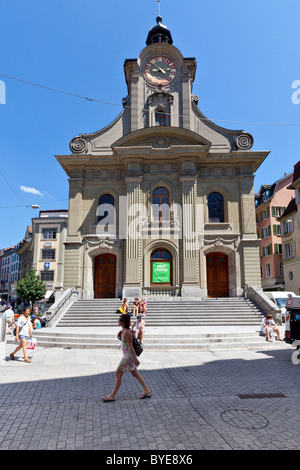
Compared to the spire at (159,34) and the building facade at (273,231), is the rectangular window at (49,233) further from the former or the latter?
the building facade at (273,231)

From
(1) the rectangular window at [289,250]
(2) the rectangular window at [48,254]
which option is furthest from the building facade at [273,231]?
(2) the rectangular window at [48,254]

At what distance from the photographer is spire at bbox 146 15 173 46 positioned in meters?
33.4

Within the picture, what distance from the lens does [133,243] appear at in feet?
77.5

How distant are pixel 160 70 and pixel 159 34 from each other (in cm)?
904

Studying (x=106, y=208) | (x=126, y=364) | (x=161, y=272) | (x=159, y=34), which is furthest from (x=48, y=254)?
(x=126, y=364)

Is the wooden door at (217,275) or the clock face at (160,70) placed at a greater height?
the clock face at (160,70)

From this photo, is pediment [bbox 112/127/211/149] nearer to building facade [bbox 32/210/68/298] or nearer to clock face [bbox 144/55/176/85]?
clock face [bbox 144/55/176/85]

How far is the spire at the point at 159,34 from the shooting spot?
3341 cm

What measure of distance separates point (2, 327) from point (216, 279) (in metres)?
16.3

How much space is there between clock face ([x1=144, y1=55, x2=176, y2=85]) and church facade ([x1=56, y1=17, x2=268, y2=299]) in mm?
1835

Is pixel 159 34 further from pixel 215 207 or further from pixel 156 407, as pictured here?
pixel 156 407

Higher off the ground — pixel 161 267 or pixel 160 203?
pixel 160 203

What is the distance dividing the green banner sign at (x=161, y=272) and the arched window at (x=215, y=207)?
539 cm

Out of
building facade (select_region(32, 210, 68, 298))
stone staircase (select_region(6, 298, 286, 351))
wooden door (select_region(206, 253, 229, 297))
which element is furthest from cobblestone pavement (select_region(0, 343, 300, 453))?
building facade (select_region(32, 210, 68, 298))
